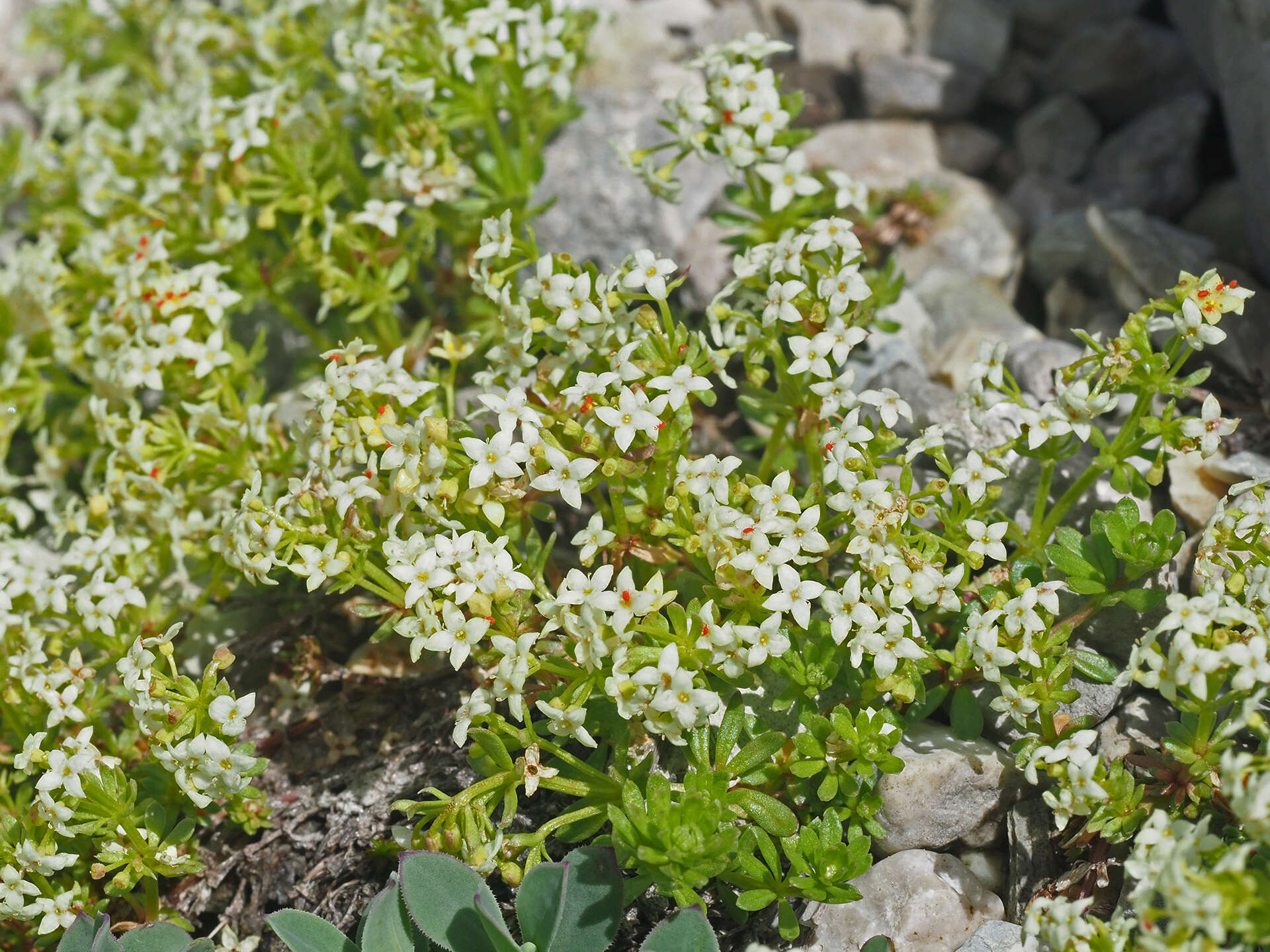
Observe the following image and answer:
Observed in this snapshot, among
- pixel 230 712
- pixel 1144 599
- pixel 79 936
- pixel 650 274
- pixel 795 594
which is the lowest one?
pixel 79 936

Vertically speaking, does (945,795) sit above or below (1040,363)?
below

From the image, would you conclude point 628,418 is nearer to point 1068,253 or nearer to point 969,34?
point 1068,253

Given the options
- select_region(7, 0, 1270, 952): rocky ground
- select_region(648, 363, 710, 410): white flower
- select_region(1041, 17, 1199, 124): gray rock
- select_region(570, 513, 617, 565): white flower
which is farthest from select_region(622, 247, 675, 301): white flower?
select_region(1041, 17, 1199, 124): gray rock

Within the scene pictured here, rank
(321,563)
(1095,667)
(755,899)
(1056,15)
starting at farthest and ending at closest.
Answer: (1056,15)
(321,563)
(1095,667)
(755,899)

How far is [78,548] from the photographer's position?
464 cm

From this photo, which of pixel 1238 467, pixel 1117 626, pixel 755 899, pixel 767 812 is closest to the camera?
pixel 755 899

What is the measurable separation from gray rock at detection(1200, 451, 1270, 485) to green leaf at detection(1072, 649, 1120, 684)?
1.08 meters

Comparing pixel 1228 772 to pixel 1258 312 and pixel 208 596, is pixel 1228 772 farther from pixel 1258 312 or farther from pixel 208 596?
pixel 208 596

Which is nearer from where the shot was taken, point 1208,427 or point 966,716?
point 1208,427

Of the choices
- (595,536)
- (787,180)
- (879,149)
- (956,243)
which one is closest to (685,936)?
(595,536)

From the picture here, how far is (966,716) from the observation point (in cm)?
391

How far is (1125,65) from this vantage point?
6.54 metres

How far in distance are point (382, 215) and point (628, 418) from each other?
2.06 meters

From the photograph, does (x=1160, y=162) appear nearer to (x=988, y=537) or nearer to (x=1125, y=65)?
(x=1125, y=65)
